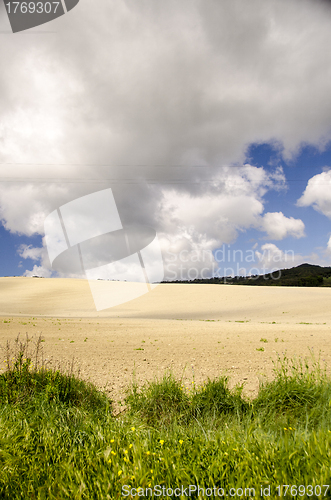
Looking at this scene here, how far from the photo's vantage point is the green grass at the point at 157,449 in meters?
2.17

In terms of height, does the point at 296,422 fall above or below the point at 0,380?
below

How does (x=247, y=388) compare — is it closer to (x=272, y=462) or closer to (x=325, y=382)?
(x=325, y=382)

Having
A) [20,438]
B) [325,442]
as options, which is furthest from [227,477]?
[20,438]

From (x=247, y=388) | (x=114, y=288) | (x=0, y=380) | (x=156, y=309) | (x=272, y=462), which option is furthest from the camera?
(x=114, y=288)

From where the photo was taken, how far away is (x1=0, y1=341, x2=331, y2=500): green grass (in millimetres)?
2168

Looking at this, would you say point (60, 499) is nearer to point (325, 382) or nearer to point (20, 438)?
point (20, 438)

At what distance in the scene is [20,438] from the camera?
3.03 meters

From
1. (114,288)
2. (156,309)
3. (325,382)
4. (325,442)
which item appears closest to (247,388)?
(325,382)

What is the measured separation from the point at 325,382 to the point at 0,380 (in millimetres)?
5305

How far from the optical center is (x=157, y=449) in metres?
2.71

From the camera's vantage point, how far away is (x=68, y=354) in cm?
913

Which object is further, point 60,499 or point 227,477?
point 227,477

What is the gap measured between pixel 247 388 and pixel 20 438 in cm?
418

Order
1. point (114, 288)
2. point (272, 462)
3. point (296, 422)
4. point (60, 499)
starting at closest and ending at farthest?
point (60, 499) → point (272, 462) → point (296, 422) → point (114, 288)
